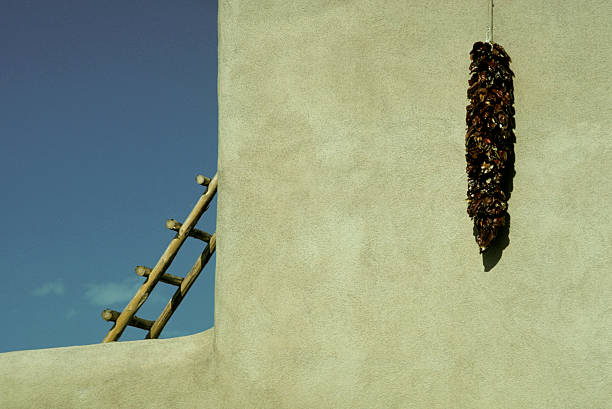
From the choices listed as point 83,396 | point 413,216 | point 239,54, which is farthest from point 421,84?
point 83,396

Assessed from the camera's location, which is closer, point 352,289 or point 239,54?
point 352,289

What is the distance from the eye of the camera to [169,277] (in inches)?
216

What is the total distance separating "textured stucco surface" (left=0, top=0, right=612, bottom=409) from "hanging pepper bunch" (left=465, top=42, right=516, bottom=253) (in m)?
0.11

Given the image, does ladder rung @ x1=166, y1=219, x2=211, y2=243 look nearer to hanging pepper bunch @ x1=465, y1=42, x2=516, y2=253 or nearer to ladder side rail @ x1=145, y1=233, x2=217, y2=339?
ladder side rail @ x1=145, y1=233, x2=217, y2=339

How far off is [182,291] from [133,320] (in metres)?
0.44

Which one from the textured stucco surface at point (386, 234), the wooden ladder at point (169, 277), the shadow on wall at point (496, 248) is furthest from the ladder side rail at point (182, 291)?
the shadow on wall at point (496, 248)

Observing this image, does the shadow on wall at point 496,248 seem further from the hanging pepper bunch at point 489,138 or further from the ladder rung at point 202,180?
the ladder rung at point 202,180

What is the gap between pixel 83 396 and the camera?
166 inches

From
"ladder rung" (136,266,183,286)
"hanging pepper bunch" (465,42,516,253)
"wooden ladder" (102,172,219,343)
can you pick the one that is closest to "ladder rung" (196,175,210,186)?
"wooden ladder" (102,172,219,343)

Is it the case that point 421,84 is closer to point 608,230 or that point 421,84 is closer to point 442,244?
point 442,244

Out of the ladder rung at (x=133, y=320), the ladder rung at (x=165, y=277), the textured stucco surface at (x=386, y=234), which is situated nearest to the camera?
the textured stucco surface at (x=386, y=234)

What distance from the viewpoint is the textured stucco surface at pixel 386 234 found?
3822mm

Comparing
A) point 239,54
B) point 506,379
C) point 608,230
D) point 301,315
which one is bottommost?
point 506,379

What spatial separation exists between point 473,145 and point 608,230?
894 mm
